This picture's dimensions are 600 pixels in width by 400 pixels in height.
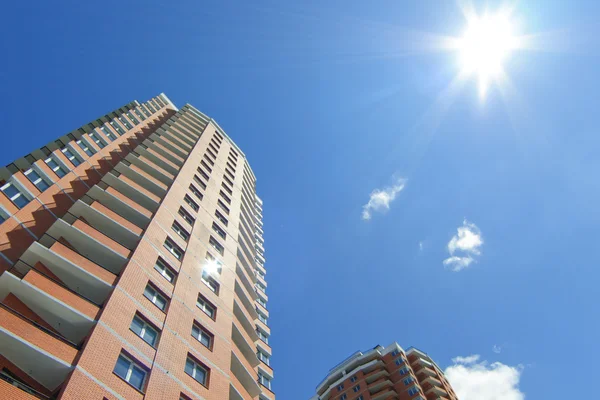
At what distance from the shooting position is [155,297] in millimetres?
18953

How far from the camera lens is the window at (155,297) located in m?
18.6

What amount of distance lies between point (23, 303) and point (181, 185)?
51.7ft

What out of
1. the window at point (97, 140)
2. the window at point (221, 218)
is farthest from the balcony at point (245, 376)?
the window at point (97, 140)

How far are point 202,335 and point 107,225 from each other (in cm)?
815

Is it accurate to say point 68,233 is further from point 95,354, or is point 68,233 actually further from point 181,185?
point 181,185

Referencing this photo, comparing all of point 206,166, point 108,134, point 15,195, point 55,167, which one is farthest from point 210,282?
point 108,134

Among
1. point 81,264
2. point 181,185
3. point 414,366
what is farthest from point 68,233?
point 414,366

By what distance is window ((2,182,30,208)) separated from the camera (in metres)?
21.4

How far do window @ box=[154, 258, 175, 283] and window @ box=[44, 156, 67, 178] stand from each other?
1138 cm

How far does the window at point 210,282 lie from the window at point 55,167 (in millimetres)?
12461

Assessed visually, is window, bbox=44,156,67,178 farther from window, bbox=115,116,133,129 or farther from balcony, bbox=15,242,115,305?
window, bbox=115,116,133,129

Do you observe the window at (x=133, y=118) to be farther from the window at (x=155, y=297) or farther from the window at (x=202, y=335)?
the window at (x=202, y=335)

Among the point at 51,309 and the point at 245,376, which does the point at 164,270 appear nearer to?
the point at 51,309

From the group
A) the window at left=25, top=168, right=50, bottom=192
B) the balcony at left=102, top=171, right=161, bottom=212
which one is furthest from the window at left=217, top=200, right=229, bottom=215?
the window at left=25, top=168, right=50, bottom=192
